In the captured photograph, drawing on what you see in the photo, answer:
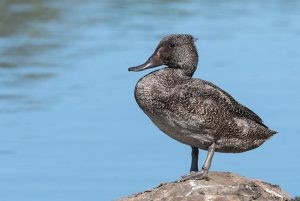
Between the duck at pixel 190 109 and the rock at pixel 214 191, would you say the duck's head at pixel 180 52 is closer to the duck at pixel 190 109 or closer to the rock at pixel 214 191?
the duck at pixel 190 109

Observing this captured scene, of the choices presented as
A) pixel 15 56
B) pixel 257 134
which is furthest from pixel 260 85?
pixel 257 134

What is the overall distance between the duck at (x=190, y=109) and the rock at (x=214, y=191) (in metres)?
0.10

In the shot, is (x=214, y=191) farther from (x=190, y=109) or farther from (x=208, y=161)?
(x=190, y=109)

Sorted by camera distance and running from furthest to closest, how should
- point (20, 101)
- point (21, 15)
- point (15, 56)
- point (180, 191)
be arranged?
point (21, 15) → point (15, 56) → point (20, 101) → point (180, 191)

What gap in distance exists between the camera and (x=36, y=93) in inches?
693

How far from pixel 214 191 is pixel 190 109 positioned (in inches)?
24.3

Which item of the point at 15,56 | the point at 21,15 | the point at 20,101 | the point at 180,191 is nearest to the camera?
the point at 180,191

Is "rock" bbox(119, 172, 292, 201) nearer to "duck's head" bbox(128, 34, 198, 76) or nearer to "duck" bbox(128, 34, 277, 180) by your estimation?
"duck" bbox(128, 34, 277, 180)

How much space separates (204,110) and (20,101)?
7.38 metres

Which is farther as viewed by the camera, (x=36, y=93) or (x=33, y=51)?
(x=33, y=51)

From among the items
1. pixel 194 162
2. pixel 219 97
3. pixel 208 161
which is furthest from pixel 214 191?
pixel 219 97

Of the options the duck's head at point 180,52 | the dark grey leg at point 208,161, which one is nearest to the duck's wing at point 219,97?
the duck's head at point 180,52

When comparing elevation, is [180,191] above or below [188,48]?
below

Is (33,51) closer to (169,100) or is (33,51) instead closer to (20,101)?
(20,101)
